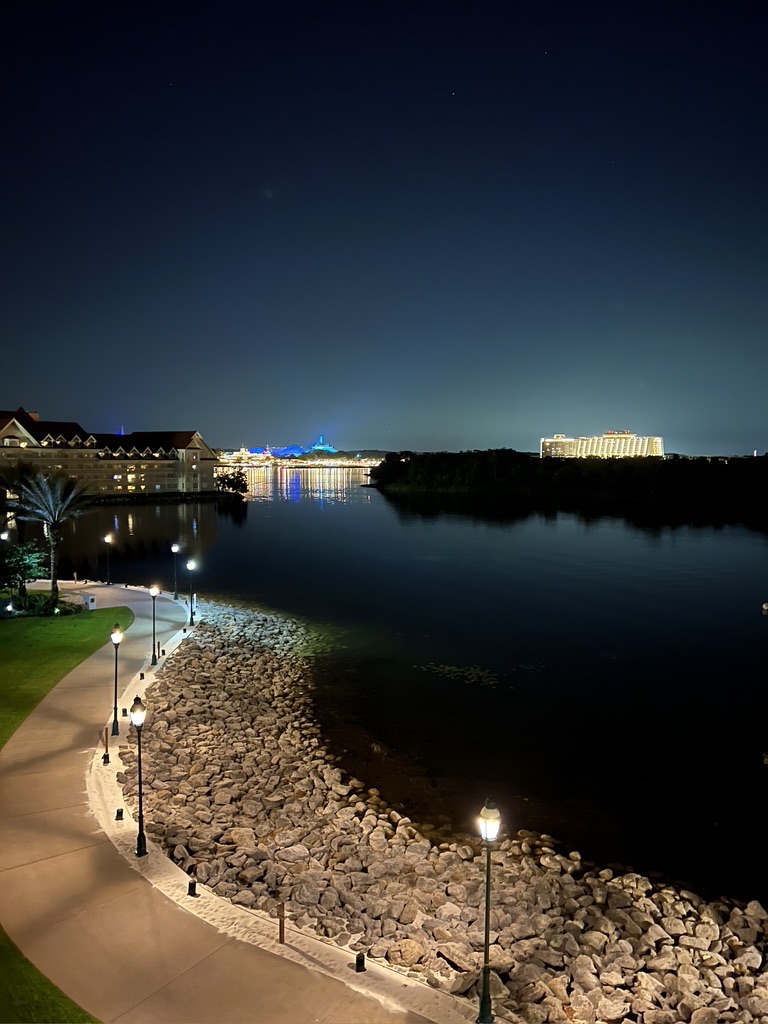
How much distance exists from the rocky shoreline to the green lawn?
10.5ft

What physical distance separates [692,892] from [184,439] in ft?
417

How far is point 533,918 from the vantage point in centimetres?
1122

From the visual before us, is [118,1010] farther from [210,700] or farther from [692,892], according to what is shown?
[210,700]

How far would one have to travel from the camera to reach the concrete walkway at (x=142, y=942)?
26.1 ft

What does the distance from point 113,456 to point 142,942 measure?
4790 inches

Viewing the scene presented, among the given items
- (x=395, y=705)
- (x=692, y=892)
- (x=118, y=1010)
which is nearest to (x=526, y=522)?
(x=395, y=705)

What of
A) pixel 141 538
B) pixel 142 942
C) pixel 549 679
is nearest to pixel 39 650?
pixel 142 942

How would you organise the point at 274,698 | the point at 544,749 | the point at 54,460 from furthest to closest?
the point at 54,460 < the point at 274,698 < the point at 544,749

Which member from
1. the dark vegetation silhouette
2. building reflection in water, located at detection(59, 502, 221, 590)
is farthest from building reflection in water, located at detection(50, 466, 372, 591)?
the dark vegetation silhouette

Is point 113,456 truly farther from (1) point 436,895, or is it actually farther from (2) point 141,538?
(1) point 436,895

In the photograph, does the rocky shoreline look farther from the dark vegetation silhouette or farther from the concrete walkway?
the dark vegetation silhouette

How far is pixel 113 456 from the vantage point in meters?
120

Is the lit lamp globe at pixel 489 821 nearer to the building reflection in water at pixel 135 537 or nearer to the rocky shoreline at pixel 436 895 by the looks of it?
the rocky shoreline at pixel 436 895

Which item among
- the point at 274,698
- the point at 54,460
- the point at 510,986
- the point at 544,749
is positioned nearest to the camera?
the point at 510,986
